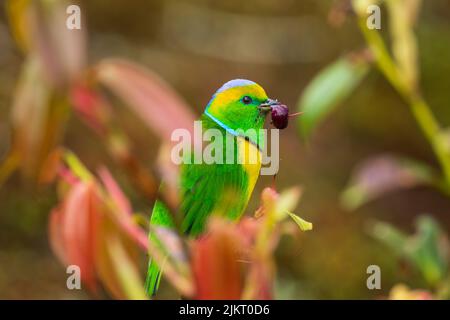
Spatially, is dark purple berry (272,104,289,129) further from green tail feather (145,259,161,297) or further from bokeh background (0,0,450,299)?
bokeh background (0,0,450,299)

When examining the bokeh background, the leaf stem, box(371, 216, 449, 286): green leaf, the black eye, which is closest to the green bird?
the black eye

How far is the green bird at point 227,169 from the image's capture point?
12.0 inches

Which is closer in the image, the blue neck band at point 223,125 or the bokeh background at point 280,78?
the blue neck band at point 223,125

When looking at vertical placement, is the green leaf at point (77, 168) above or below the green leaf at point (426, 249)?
below

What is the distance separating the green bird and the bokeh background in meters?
1.22

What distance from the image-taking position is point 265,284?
12.1 inches

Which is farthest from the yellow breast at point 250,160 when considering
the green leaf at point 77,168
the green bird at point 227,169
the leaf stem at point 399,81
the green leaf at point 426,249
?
the green leaf at point 426,249

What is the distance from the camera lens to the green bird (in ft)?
1.00

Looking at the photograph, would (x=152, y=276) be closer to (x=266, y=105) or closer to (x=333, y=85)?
(x=266, y=105)

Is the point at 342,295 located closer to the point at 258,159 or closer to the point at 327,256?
the point at 327,256

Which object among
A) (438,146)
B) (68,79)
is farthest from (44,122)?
(438,146)

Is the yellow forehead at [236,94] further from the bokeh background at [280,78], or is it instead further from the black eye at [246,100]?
the bokeh background at [280,78]

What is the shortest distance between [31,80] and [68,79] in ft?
0.10

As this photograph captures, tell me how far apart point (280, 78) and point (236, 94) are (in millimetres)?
1443
